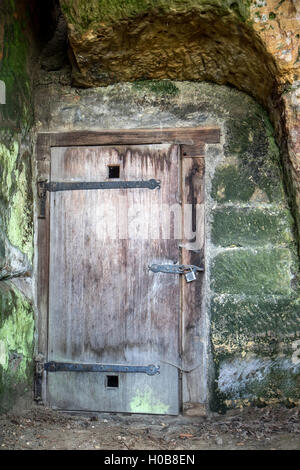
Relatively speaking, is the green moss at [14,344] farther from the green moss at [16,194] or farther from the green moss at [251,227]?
the green moss at [251,227]

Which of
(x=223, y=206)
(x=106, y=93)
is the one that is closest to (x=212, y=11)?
(x=106, y=93)

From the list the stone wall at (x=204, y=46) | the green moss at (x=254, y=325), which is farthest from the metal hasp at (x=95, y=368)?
the stone wall at (x=204, y=46)

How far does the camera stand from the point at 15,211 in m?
2.81

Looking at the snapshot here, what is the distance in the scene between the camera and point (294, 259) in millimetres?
2773

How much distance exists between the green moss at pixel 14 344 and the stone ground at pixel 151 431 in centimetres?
15

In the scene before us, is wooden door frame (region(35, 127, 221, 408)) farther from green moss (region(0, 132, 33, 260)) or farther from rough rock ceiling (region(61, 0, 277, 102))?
rough rock ceiling (region(61, 0, 277, 102))

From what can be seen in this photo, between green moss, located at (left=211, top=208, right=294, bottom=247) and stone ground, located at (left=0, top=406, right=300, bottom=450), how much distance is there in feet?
3.11

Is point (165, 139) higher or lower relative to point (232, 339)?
higher

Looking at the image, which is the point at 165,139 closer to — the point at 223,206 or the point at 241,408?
the point at 223,206

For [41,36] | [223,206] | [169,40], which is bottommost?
[223,206]

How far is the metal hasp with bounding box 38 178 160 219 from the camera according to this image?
9.59 ft

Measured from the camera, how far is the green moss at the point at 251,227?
9.20ft

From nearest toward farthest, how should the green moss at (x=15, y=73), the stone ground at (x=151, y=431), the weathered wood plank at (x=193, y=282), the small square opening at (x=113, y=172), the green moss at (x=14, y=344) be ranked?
1. the stone ground at (x=151, y=431)
2. the green moss at (x=14, y=344)
3. the green moss at (x=15, y=73)
4. the weathered wood plank at (x=193, y=282)
5. the small square opening at (x=113, y=172)

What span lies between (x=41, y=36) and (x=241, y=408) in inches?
101
